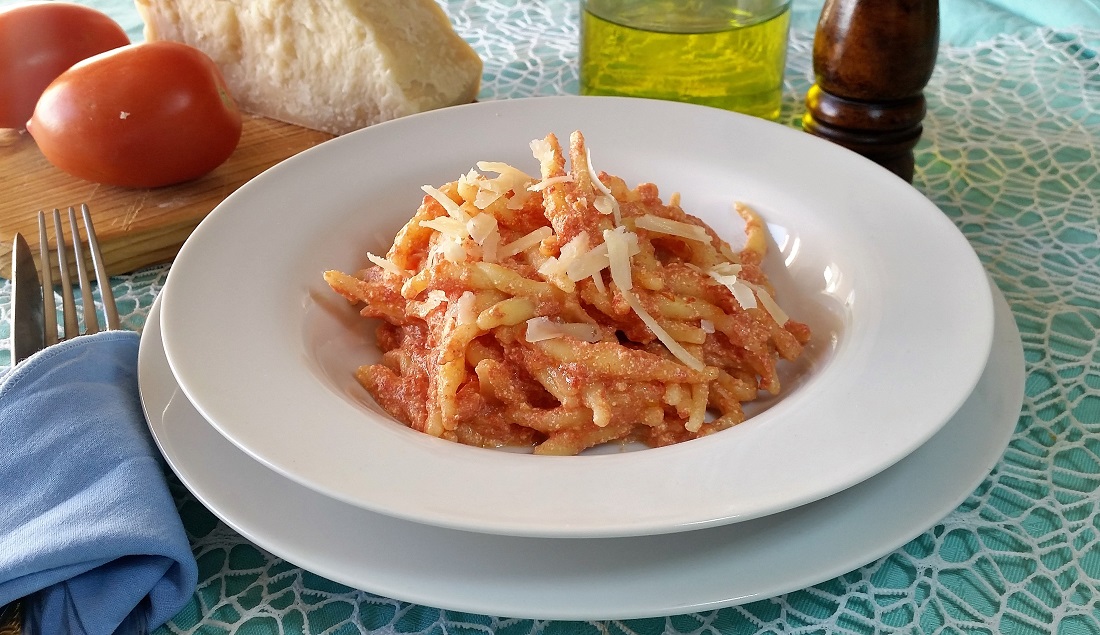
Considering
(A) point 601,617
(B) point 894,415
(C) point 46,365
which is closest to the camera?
(A) point 601,617

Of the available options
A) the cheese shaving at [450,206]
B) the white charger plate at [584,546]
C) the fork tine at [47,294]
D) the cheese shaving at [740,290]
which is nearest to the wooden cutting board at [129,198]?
the fork tine at [47,294]

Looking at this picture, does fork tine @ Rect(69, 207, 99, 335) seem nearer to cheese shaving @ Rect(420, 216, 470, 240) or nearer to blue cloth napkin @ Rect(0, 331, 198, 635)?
blue cloth napkin @ Rect(0, 331, 198, 635)

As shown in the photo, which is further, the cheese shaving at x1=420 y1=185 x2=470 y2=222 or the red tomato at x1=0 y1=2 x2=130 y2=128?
the red tomato at x1=0 y1=2 x2=130 y2=128

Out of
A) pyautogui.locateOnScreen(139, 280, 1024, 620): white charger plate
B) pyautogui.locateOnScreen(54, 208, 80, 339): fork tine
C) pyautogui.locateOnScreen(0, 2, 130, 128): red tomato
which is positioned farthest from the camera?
pyautogui.locateOnScreen(0, 2, 130, 128): red tomato

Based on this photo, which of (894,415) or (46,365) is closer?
(894,415)

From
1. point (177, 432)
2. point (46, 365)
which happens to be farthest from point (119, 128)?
point (177, 432)

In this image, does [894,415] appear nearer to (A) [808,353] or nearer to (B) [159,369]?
(A) [808,353]

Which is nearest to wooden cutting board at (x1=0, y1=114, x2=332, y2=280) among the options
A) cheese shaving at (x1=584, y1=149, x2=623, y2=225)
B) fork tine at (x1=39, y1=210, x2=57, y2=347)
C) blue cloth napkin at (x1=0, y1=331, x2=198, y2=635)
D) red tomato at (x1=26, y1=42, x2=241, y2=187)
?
red tomato at (x1=26, y1=42, x2=241, y2=187)

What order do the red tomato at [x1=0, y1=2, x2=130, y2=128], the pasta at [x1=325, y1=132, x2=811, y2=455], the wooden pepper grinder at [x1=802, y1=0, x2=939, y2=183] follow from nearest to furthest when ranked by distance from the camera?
the pasta at [x1=325, y1=132, x2=811, y2=455], the wooden pepper grinder at [x1=802, y1=0, x2=939, y2=183], the red tomato at [x1=0, y1=2, x2=130, y2=128]
